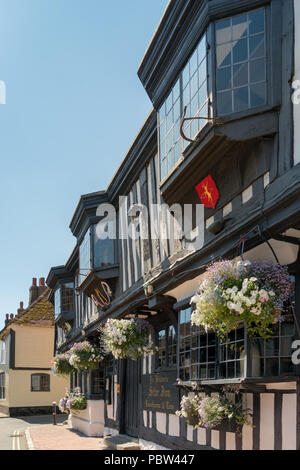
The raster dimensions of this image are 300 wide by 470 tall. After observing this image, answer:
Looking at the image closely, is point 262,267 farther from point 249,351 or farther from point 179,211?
point 179,211

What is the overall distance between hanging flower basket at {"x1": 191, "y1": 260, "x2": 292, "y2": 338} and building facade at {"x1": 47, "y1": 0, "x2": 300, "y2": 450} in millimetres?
272

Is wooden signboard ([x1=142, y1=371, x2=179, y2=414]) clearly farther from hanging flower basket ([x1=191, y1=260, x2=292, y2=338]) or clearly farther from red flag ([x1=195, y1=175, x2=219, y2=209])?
hanging flower basket ([x1=191, y1=260, x2=292, y2=338])

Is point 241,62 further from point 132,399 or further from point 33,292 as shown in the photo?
point 33,292

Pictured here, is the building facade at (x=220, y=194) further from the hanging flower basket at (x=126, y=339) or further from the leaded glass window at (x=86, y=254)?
the leaded glass window at (x=86, y=254)

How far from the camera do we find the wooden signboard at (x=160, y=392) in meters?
10.9

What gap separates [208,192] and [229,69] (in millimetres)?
2043

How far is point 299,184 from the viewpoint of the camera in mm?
5980

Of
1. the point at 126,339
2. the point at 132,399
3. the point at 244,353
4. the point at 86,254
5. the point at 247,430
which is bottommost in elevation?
the point at 132,399

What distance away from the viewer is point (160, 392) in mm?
11781

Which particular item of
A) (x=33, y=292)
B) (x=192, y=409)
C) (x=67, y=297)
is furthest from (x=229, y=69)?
(x=33, y=292)

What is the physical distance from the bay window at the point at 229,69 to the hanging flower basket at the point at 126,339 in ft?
17.2

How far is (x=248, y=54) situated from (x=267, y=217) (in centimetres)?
241

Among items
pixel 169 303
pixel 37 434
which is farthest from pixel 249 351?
pixel 37 434

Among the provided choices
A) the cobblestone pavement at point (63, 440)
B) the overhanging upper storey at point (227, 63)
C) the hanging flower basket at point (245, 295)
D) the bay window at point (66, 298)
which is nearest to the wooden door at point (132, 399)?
the cobblestone pavement at point (63, 440)
